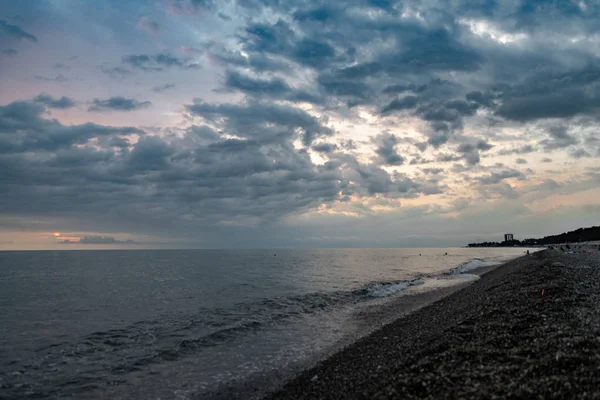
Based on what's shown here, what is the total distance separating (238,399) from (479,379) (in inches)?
365

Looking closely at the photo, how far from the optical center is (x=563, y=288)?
19.4 metres

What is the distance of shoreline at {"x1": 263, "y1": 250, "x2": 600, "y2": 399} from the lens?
8344 mm

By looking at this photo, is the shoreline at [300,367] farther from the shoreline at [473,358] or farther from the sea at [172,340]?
the shoreline at [473,358]

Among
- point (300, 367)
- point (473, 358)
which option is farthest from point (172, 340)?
point (473, 358)

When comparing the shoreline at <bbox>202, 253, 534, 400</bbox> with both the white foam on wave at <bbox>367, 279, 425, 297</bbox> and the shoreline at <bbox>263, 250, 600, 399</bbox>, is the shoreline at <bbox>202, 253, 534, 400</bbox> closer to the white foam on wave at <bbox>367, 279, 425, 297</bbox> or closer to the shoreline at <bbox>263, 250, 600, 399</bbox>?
the shoreline at <bbox>263, 250, 600, 399</bbox>

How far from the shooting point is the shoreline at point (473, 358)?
8344 millimetres

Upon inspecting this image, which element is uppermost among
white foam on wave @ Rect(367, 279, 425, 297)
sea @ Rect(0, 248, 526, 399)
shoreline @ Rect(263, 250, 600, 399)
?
shoreline @ Rect(263, 250, 600, 399)

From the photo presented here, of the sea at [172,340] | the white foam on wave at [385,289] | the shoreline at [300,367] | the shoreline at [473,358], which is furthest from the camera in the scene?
the white foam on wave at [385,289]

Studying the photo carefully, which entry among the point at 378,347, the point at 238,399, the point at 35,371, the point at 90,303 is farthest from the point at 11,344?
the point at 378,347

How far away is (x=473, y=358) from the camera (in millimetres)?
10297

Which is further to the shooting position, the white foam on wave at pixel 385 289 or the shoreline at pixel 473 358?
the white foam on wave at pixel 385 289

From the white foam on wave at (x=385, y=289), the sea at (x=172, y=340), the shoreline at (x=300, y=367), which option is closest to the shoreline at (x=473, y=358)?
the shoreline at (x=300, y=367)

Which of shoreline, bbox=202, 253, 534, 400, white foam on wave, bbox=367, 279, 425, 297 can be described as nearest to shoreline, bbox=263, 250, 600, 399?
shoreline, bbox=202, 253, 534, 400

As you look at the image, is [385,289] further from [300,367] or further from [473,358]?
[473,358]
